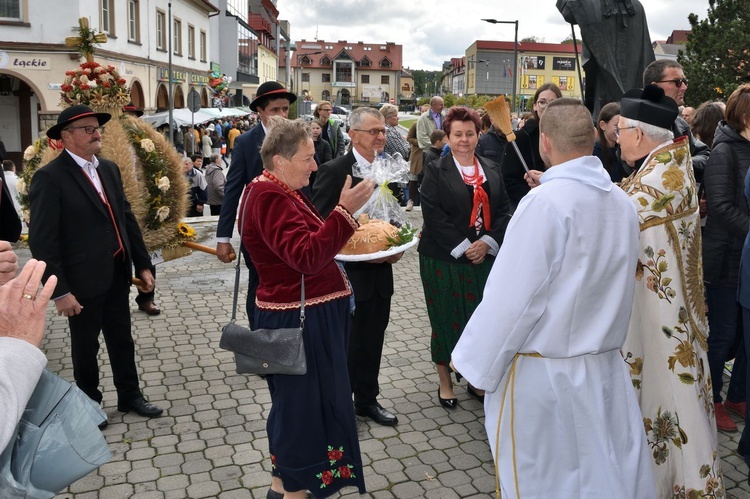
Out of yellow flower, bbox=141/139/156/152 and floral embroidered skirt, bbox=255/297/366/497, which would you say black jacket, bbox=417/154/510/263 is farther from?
yellow flower, bbox=141/139/156/152

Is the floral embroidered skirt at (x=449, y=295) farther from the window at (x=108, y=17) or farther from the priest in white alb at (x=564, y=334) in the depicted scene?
the window at (x=108, y=17)

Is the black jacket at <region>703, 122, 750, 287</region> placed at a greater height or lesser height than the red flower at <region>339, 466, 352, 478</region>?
greater

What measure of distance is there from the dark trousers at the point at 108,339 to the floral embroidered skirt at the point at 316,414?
1694 mm

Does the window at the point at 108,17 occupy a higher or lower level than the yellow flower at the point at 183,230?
higher

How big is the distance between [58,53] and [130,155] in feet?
60.9

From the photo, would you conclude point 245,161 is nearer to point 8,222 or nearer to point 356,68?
point 8,222

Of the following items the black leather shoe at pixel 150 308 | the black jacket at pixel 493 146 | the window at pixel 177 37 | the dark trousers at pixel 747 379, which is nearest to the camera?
the dark trousers at pixel 747 379

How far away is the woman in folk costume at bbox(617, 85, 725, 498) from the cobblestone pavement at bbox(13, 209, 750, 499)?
32.4 inches

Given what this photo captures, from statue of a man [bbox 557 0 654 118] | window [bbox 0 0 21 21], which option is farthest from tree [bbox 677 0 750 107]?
window [bbox 0 0 21 21]

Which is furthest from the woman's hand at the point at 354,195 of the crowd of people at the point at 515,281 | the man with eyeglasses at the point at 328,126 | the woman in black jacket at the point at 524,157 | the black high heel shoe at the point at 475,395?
the man with eyeglasses at the point at 328,126

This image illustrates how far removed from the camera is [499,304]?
269 cm

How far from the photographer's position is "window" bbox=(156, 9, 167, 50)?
100 feet

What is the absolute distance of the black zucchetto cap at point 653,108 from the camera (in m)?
3.50

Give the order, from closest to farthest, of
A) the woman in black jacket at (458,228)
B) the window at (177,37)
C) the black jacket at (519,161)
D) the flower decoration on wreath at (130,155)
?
the woman in black jacket at (458,228) → the black jacket at (519,161) → the flower decoration on wreath at (130,155) → the window at (177,37)
